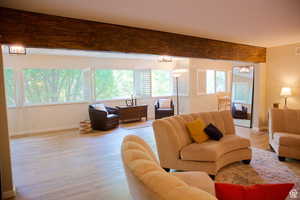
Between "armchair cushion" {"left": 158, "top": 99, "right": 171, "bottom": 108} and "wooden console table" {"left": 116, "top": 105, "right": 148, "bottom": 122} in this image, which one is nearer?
"wooden console table" {"left": 116, "top": 105, "right": 148, "bottom": 122}

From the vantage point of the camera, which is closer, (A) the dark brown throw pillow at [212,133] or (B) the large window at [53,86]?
(A) the dark brown throw pillow at [212,133]

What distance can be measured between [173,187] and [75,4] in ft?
7.87

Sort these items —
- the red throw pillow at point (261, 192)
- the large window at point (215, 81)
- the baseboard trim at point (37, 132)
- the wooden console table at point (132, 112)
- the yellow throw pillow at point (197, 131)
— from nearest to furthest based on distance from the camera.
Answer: the red throw pillow at point (261, 192)
the yellow throw pillow at point (197, 131)
the baseboard trim at point (37, 132)
the wooden console table at point (132, 112)
the large window at point (215, 81)

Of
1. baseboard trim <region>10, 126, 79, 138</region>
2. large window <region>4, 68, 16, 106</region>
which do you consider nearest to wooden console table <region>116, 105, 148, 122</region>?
baseboard trim <region>10, 126, 79, 138</region>

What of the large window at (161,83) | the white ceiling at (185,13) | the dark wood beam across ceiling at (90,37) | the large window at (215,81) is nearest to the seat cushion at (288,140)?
the white ceiling at (185,13)

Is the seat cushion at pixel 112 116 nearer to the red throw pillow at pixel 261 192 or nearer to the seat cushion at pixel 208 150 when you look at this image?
the seat cushion at pixel 208 150

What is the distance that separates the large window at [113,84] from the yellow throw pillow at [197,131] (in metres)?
4.93

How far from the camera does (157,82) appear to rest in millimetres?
8938

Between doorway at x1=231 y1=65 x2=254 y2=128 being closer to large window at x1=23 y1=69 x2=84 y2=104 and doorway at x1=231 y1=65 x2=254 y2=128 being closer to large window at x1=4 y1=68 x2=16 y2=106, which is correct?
large window at x1=23 y1=69 x2=84 y2=104

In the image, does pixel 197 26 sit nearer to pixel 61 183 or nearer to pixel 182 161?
pixel 182 161

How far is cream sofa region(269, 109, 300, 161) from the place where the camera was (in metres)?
3.54

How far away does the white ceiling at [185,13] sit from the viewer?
2396 millimetres

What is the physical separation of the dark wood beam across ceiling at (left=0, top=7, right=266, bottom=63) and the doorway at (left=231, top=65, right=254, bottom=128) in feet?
7.49

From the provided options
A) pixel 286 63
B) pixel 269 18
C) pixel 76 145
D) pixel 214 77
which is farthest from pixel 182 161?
pixel 214 77
